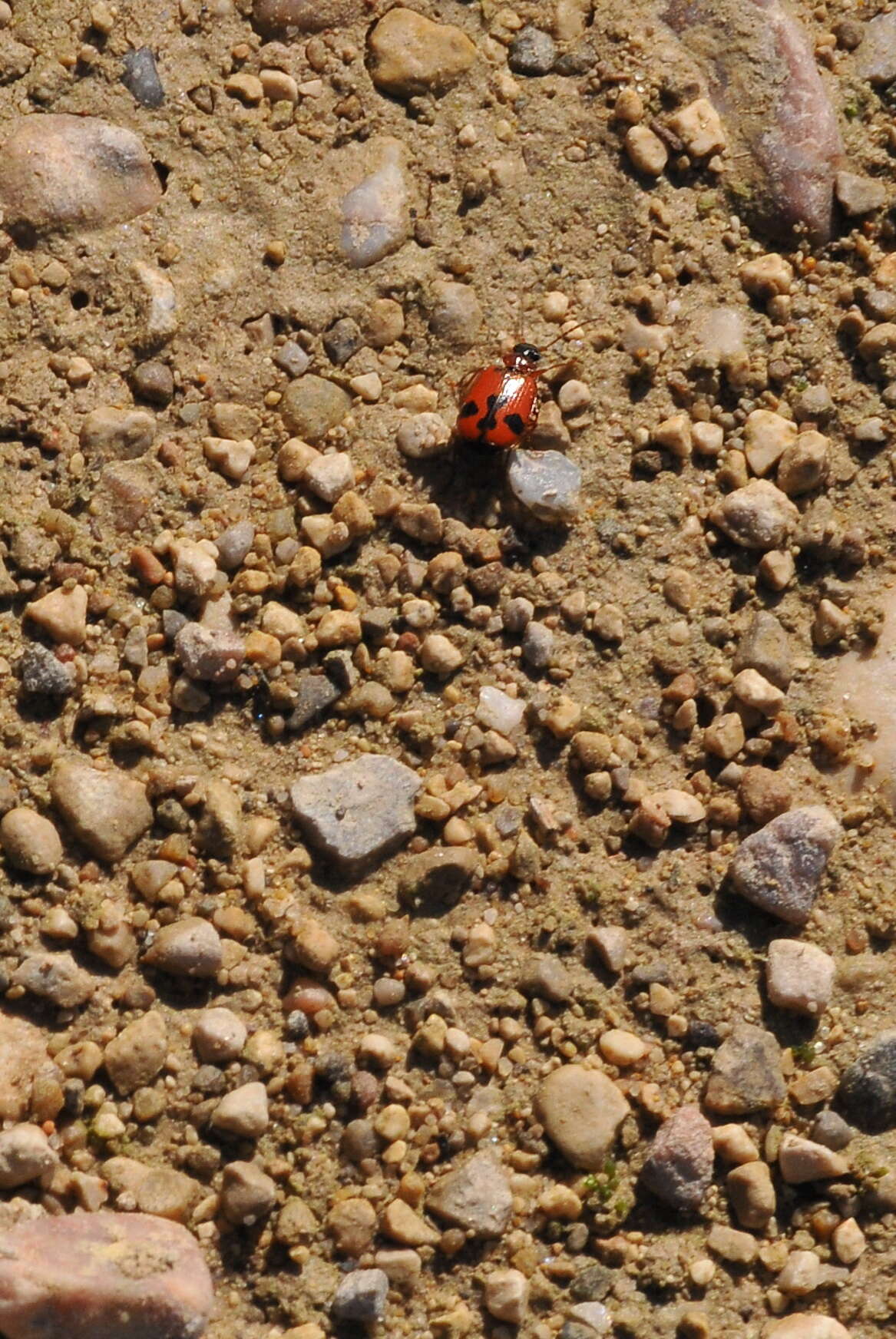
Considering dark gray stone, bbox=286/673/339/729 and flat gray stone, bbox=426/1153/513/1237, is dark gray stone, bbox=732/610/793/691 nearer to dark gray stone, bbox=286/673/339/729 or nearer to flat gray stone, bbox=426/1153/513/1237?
dark gray stone, bbox=286/673/339/729

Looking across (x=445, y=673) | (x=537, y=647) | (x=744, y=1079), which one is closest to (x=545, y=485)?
(x=537, y=647)

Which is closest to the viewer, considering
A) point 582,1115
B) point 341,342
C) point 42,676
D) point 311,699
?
point 582,1115

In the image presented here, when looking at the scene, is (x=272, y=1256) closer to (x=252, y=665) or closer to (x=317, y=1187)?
(x=317, y=1187)

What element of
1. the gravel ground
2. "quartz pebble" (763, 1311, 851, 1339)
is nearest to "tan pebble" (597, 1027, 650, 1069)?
the gravel ground

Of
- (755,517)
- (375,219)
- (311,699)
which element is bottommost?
(311,699)

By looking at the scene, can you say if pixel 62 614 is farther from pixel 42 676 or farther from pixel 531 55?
pixel 531 55

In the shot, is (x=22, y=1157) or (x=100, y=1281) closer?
(x=100, y=1281)
